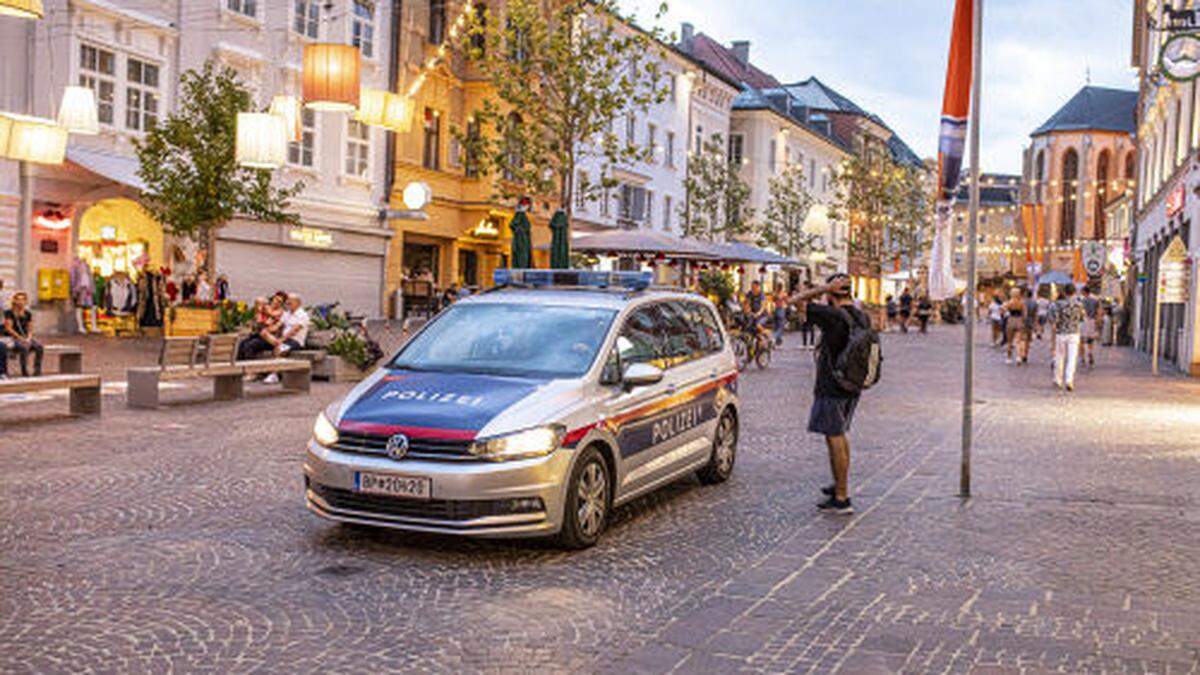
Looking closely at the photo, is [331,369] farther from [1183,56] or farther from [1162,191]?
[1162,191]

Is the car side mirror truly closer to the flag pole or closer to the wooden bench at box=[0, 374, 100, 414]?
the flag pole

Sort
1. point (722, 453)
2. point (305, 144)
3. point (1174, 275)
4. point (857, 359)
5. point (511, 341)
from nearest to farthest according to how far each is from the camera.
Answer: point (511, 341) < point (857, 359) < point (722, 453) < point (1174, 275) < point (305, 144)

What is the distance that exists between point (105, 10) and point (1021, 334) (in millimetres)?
22415

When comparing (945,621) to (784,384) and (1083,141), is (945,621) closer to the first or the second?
(784,384)

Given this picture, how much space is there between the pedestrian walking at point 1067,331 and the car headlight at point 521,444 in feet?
51.3

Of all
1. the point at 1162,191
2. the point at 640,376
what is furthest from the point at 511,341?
the point at 1162,191

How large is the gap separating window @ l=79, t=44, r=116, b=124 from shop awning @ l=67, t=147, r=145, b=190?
0.96 metres

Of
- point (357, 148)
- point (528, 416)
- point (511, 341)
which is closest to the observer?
point (528, 416)

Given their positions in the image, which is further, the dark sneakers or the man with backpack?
the dark sneakers

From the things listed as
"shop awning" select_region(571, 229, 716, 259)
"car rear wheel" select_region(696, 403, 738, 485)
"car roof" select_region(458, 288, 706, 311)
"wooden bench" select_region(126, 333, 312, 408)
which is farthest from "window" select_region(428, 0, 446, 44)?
"car roof" select_region(458, 288, 706, 311)

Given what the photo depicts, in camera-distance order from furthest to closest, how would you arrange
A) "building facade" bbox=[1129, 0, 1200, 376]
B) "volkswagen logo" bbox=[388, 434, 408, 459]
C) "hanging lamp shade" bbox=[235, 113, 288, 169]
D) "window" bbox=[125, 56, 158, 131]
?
"building facade" bbox=[1129, 0, 1200, 376]
"window" bbox=[125, 56, 158, 131]
"hanging lamp shade" bbox=[235, 113, 288, 169]
"volkswagen logo" bbox=[388, 434, 408, 459]

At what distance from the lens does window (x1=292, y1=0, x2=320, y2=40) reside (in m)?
32.4

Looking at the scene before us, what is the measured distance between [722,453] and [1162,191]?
3333cm

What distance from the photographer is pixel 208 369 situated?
15.0 metres
